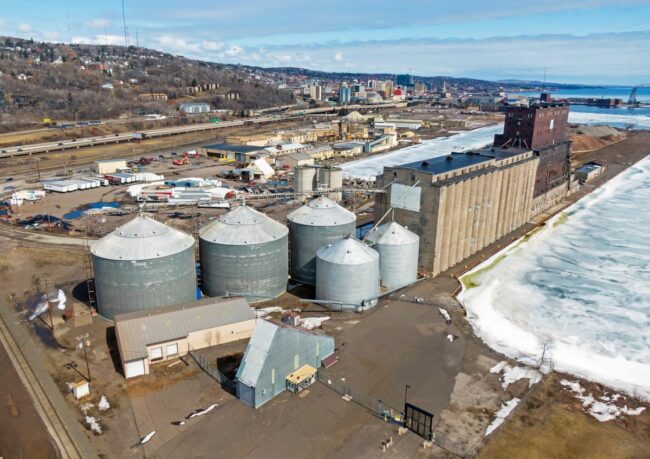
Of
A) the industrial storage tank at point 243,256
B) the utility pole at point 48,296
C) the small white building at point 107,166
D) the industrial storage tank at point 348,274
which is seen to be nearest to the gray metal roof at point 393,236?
the industrial storage tank at point 348,274

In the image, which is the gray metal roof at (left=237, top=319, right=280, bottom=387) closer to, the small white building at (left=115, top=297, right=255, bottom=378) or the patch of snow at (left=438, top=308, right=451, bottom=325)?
the small white building at (left=115, top=297, right=255, bottom=378)

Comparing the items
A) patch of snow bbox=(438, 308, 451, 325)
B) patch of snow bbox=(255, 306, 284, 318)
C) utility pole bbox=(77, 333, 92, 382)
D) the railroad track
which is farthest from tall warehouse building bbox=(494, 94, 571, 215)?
the railroad track

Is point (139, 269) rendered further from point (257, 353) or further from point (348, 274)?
point (348, 274)

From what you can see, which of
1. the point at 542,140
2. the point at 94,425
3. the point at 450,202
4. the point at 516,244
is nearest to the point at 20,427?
the point at 94,425

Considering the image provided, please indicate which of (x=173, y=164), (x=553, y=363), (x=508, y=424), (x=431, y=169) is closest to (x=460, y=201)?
(x=431, y=169)

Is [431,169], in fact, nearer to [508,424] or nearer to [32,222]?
[508,424]

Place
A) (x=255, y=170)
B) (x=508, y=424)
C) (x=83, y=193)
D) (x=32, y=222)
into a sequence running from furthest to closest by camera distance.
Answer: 1. (x=255, y=170)
2. (x=83, y=193)
3. (x=32, y=222)
4. (x=508, y=424)
